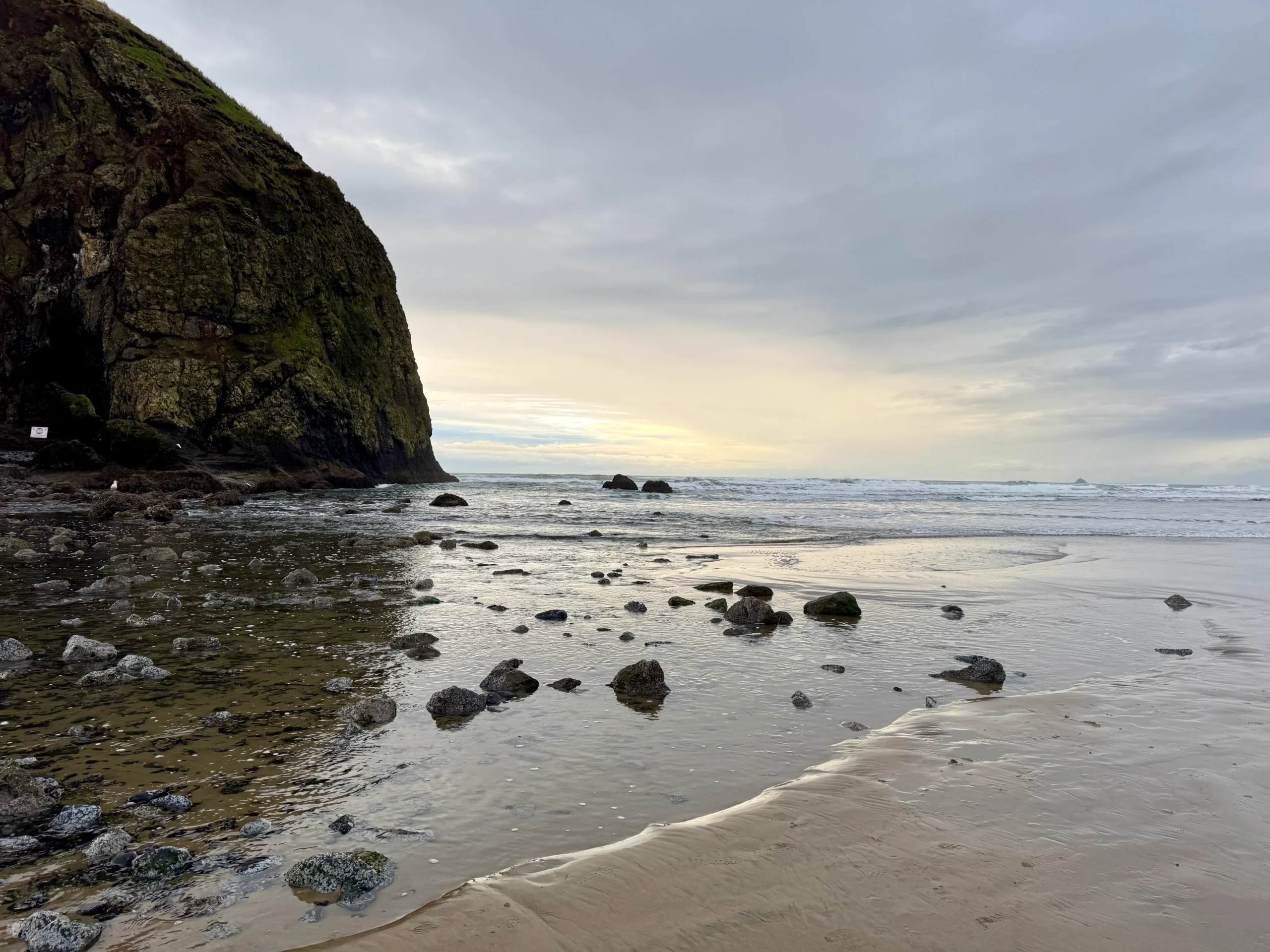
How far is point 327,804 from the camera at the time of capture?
12.3 feet

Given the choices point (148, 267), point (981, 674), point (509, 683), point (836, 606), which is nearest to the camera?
point (509, 683)

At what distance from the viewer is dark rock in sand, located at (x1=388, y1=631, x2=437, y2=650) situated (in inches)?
288

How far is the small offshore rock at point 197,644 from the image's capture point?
6676 mm

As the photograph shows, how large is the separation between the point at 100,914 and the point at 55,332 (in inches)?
2137

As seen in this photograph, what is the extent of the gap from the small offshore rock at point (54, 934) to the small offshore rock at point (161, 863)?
0.41 m

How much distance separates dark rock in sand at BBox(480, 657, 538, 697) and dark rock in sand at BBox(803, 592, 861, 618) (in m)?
5.34

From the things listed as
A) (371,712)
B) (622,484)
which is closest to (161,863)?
(371,712)

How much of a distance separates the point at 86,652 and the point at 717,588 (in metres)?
8.88

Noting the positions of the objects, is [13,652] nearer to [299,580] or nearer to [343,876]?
[299,580]

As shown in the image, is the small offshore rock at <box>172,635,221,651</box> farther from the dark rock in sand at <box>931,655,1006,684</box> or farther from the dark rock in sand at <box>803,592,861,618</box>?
the dark rock in sand at <box>803,592,861,618</box>

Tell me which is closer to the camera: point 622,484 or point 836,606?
point 836,606

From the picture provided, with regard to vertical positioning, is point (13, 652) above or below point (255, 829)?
below

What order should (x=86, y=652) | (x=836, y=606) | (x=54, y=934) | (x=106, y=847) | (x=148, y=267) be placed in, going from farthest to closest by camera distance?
(x=148, y=267) → (x=836, y=606) → (x=86, y=652) → (x=106, y=847) → (x=54, y=934)

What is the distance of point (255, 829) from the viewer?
341 centimetres
